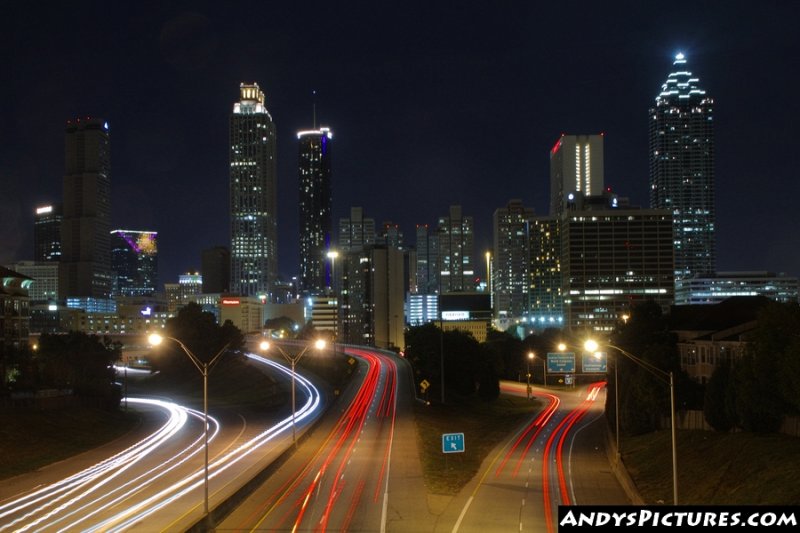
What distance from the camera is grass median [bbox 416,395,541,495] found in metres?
44.6

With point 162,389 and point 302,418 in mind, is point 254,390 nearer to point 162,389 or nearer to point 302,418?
point 162,389

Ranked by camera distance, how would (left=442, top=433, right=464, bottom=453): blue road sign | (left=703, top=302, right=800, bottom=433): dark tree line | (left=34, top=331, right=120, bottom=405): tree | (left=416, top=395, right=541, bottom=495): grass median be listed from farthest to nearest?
1. (left=34, top=331, right=120, bottom=405): tree
2. (left=416, top=395, right=541, bottom=495): grass median
3. (left=442, top=433, right=464, bottom=453): blue road sign
4. (left=703, top=302, right=800, bottom=433): dark tree line

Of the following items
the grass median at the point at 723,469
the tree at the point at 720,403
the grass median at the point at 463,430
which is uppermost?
the tree at the point at 720,403

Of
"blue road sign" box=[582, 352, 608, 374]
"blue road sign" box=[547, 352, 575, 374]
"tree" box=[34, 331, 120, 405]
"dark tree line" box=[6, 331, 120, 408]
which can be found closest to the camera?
"blue road sign" box=[582, 352, 608, 374]

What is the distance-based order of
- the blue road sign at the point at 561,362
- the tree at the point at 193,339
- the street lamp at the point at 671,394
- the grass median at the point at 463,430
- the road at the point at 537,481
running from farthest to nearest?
1. the tree at the point at 193,339
2. the blue road sign at the point at 561,362
3. the grass median at the point at 463,430
4. the road at the point at 537,481
5. the street lamp at the point at 671,394

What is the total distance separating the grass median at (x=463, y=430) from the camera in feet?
146

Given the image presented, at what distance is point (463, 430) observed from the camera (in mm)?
68000

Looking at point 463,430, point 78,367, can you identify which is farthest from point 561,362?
point 78,367

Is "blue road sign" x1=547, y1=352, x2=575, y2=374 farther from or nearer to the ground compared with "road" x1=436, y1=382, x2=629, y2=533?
farther from the ground

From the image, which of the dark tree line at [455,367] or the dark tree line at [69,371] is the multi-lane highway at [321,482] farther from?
the dark tree line at [455,367]

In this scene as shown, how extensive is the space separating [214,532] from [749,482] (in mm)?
23138

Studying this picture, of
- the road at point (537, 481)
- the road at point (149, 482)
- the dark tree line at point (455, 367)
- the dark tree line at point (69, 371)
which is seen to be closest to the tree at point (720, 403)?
the road at point (537, 481)

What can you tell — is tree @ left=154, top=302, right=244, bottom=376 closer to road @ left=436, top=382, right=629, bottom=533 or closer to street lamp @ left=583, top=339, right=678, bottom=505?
road @ left=436, top=382, right=629, bottom=533

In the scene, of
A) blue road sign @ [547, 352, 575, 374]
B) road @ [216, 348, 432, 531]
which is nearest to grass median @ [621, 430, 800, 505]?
road @ [216, 348, 432, 531]
